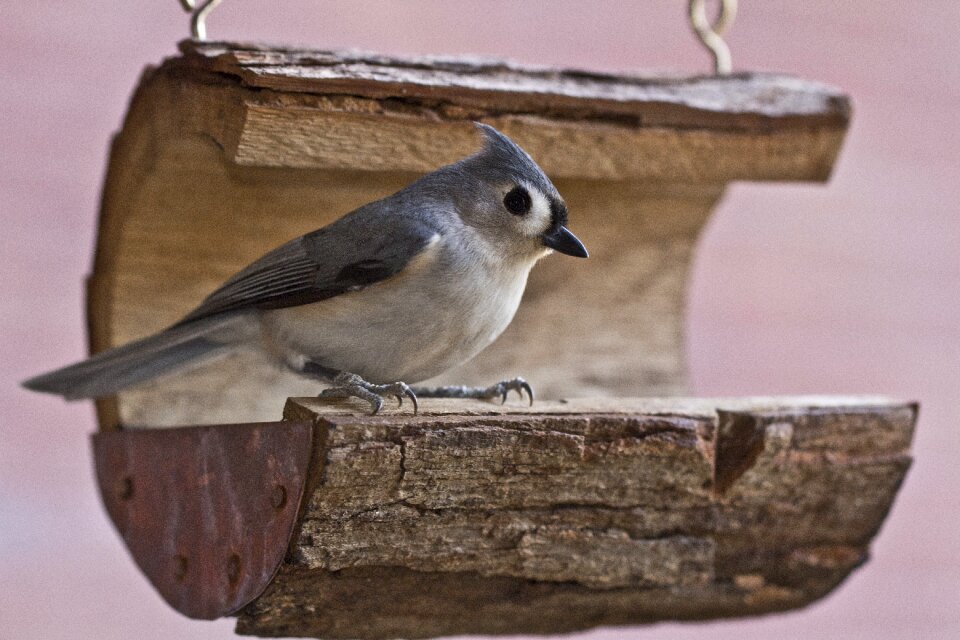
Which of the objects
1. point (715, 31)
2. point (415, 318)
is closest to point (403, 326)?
point (415, 318)

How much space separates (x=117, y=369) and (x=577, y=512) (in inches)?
29.4

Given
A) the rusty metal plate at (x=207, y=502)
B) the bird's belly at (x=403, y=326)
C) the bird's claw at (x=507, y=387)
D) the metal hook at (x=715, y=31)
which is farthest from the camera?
the metal hook at (x=715, y=31)

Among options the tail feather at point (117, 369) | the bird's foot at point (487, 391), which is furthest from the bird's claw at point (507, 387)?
the tail feather at point (117, 369)

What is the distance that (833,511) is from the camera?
74.0 inches

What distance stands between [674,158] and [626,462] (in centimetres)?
56

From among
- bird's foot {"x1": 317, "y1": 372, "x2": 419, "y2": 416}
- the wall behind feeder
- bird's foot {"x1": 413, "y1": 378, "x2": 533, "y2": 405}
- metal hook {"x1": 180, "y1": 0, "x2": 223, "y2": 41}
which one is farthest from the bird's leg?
metal hook {"x1": 180, "y1": 0, "x2": 223, "y2": 41}

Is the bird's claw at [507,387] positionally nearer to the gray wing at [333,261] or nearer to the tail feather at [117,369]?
the gray wing at [333,261]

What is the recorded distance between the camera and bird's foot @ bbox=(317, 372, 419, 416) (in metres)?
1.51

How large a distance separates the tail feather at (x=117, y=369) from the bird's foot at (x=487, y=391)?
34cm

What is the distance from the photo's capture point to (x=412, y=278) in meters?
1.63

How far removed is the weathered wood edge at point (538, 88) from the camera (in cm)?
167

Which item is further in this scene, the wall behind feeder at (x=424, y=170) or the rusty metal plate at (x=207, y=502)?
the wall behind feeder at (x=424, y=170)

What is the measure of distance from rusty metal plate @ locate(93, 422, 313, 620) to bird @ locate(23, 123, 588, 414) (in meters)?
0.14

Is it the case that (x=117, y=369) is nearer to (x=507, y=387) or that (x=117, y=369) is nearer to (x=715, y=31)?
(x=507, y=387)
